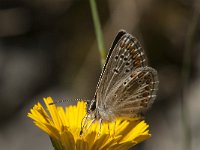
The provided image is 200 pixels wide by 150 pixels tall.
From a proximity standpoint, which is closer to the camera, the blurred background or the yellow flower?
the yellow flower

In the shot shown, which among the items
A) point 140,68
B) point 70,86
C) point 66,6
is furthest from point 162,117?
point 140,68

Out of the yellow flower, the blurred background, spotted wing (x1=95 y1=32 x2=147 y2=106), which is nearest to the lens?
the yellow flower

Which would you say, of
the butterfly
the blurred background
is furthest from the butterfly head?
the blurred background

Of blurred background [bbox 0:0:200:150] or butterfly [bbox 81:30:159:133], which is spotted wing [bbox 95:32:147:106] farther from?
blurred background [bbox 0:0:200:150]

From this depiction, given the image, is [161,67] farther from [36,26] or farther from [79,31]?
[36,26]

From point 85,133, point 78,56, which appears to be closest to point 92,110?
point 85,133

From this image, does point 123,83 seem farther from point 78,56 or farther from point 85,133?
point 78,56
